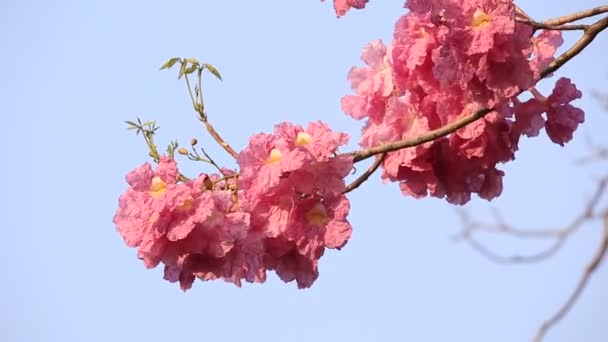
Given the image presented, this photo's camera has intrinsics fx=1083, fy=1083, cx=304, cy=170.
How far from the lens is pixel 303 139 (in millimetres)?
2273

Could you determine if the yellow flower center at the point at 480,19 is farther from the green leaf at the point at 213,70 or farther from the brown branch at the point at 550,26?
the green leaf at the point at 213,70

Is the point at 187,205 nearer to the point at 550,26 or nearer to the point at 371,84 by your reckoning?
the point at 371,84

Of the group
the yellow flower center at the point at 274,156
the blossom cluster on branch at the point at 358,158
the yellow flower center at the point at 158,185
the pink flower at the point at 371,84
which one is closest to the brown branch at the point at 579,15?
the blossom cluster on branch at the point at 358,158

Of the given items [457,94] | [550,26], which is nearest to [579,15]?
[550,26]

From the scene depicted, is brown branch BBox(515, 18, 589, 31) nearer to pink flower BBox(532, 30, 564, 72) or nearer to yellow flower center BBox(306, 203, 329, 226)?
pink flower BBox(532, 30, 564, 72)

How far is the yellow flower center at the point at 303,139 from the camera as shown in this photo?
7.43 ft

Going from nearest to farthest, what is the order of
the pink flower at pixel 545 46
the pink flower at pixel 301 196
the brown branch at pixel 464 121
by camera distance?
the brown branch at pixel 464 121 → the pink flower at pixel 301 196 → the pink flower at pixel 545 46

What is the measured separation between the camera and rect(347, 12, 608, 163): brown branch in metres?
2.12

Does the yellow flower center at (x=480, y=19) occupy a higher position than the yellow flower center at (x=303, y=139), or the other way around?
the yellow flower center at (x=480, y=19)

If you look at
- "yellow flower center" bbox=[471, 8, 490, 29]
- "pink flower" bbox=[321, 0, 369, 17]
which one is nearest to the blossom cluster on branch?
"yellow flower center" bbox=[471, 8, 490, 29]

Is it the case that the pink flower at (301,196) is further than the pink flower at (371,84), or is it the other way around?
the pink flower at (371,84)

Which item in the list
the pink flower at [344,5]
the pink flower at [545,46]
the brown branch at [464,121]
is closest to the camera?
the brown branch at [464,121]

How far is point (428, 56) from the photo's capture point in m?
2.29

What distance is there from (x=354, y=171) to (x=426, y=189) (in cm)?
20
